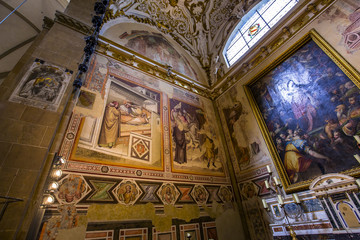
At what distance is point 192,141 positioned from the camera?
255 inches

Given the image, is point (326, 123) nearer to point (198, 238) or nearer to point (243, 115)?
point (243, 115)

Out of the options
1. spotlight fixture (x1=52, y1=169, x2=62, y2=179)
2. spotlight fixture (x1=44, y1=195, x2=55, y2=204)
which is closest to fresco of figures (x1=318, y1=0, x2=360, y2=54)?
spotlight fixture (x1=52, y1=169, x2=62, y2=179)

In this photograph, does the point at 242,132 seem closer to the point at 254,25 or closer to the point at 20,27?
A: the point at 254,25

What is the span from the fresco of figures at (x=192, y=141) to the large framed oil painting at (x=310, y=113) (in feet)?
6.72

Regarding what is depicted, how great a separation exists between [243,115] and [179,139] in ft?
9.81

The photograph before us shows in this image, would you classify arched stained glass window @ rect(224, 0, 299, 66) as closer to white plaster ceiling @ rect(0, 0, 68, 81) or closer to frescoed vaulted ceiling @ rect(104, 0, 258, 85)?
frescoed vaulted ceiling @ rect(104, 0, 258, 85)

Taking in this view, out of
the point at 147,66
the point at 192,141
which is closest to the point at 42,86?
the point at 147,66

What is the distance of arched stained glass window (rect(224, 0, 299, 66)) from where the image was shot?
7188mm

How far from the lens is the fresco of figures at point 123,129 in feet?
14.1

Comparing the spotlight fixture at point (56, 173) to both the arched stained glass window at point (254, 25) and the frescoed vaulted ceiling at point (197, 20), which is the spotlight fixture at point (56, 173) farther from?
the arched stained glass window at point (254, 25)

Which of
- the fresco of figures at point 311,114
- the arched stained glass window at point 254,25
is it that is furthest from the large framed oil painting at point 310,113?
the arched stained glass window at point 254,25

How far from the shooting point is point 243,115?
707 cm

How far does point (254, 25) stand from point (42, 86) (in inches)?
353

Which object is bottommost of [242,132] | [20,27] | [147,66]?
[242,132]
